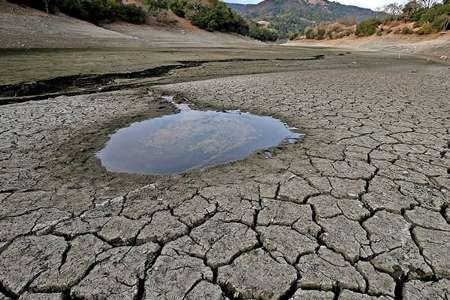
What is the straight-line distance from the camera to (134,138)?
13.6 ft

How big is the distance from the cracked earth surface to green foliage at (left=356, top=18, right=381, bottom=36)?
40002mm

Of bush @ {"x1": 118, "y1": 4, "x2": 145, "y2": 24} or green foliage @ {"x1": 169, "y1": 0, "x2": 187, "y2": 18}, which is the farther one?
green foliage @ {"x1": 169, "y1": 0, "x2": 187, "y2": 18}

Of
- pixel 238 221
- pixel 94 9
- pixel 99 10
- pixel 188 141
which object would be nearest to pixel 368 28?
pixel 99 10

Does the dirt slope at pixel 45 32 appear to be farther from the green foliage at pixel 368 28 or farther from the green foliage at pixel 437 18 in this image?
the green foliage at pixel 368 28

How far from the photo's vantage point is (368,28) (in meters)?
39.7

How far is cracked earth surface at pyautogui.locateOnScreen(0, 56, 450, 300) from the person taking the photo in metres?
1.79

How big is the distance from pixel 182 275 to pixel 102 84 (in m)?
7.06

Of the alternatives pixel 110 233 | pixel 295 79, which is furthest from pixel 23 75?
pixel 110 233

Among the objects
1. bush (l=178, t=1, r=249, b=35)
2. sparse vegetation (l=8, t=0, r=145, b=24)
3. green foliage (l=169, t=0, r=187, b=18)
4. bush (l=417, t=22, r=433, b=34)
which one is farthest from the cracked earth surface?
green foliage (l=169, t=0, r=187, b=18)

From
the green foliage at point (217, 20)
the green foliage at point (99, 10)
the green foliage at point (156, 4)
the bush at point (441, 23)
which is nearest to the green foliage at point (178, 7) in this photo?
the green foliage at point (156, 4)

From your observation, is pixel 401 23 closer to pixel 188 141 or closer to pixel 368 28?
pixel 368 28

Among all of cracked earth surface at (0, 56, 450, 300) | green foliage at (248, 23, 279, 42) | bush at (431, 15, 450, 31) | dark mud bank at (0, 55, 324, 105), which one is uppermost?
bush at (431, 15, 450, 31)

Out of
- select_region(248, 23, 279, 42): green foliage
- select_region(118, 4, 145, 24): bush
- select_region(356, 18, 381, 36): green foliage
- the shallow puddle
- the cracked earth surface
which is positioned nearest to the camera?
the cracked earth surface

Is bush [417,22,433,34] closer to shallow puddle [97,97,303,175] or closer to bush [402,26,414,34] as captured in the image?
bush [402,26,414,34]
